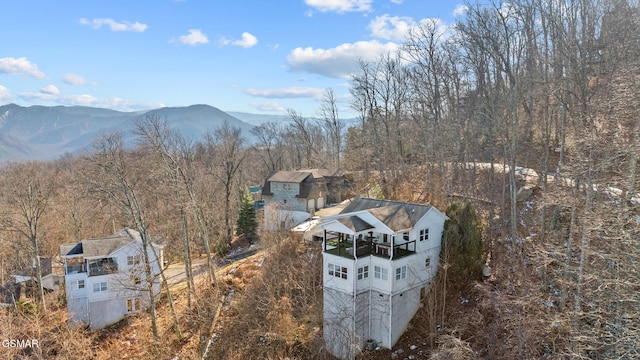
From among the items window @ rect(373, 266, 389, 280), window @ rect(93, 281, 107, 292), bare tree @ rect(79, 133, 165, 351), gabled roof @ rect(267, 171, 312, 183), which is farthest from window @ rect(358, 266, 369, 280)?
window @ rect(93, 281, 107, 292)

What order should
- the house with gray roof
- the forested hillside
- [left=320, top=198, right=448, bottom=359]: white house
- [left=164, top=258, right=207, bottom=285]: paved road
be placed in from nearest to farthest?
the forested hillside → [left=320, top=198, right=448, bottom=359]: white house → [left=164, top=258, right=207, bottom=285]: paved road → the house with gray roof

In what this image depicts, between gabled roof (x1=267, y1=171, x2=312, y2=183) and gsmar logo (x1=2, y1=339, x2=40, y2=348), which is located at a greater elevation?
gabled roof (x1=267, y1=171, x2=312, y2=183)

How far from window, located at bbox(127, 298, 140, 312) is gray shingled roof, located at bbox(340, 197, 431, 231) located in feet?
55.6

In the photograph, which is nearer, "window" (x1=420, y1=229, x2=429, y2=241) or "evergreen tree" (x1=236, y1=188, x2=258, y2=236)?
"window" (x1=420, y1=229, x2=429, y2=241)

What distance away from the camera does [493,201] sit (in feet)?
75.0

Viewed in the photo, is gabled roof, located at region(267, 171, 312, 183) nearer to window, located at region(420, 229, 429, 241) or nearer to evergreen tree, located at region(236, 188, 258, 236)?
evergreen tree, located at region(236, 188, 258, 236)

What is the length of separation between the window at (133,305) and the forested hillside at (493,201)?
95.7 inches

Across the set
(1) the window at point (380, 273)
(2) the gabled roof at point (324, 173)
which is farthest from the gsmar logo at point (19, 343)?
(2) the gabled roof at point (324, 173)

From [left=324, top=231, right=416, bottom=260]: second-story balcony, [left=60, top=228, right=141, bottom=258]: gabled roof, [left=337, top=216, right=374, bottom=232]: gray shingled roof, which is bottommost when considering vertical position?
[left=60, top=228, right=141, bottom=258]: gabled roof

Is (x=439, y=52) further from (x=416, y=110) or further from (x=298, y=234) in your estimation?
(x=298, y=234)

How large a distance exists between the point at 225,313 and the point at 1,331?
11.0 meters

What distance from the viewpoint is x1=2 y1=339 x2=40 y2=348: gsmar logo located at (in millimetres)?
17953

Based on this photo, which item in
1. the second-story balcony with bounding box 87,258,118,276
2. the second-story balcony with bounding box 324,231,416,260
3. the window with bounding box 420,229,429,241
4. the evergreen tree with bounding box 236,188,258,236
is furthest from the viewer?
the evergreen tree with bounding box 236,188,258,236

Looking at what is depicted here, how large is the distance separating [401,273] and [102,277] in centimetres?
1927
